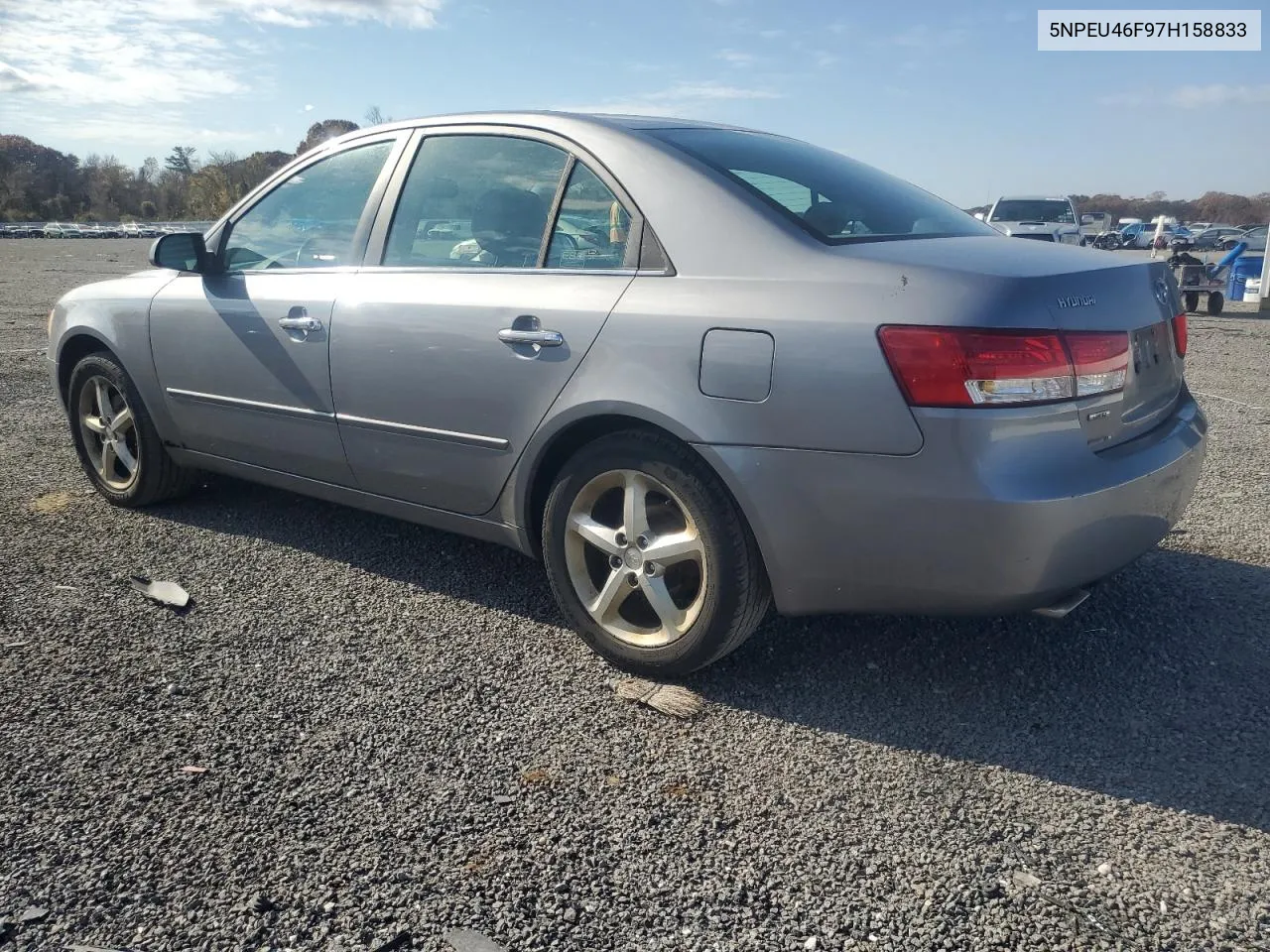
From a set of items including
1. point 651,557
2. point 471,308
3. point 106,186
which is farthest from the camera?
point 106,186

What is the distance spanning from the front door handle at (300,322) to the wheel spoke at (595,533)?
131 cm

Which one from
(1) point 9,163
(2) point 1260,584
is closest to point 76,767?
(2) point 1260,584

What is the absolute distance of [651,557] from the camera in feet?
9.54

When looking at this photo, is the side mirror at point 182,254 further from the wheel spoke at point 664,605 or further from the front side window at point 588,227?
the wheel spoke at point 664,605

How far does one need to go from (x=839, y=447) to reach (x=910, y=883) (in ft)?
3.34

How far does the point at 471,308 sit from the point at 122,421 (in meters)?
2.35

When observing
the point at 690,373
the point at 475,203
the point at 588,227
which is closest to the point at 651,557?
the point at 690,373

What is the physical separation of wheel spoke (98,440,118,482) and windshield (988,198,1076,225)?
17.3 meters

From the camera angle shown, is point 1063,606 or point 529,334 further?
point 529,334

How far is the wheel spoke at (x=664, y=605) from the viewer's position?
291cm

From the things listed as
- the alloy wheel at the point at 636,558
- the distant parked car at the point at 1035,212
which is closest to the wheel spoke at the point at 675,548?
the alloy wheel at the point at 636,558

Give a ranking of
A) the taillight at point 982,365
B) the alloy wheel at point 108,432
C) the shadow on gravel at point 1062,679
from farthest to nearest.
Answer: the alloy wheel at point 108,432, the shadow on gravel at point 1062,679, the taillight at point 982,365

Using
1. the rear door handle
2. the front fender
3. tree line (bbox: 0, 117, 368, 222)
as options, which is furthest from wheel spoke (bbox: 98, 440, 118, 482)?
tree line (bbox: 0, 117, 368, 222)

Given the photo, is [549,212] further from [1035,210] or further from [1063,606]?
[1035,210]
